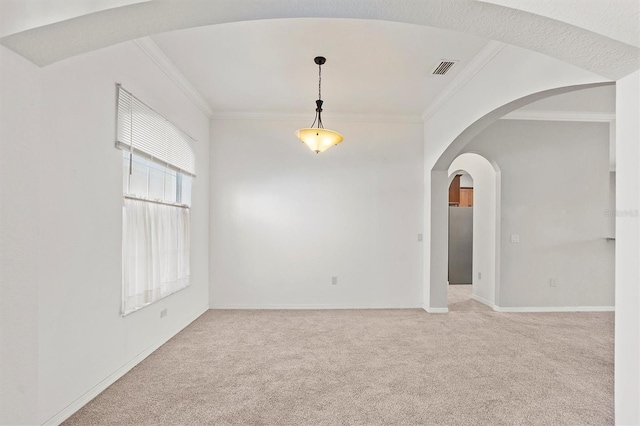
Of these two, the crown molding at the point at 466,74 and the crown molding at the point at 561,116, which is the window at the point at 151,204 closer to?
the crown molding at the point at 466,74

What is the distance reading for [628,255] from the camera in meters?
1.81

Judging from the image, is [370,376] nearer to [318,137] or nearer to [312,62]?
[318,137]

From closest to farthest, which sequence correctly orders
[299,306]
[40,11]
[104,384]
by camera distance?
[40,11] → [104,384] → [299,306]

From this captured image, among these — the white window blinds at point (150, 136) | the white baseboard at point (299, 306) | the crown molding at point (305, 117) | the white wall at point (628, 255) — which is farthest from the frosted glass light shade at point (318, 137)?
the white baseboard at point (299, 306)

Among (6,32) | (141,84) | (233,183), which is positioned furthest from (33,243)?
(233,183)

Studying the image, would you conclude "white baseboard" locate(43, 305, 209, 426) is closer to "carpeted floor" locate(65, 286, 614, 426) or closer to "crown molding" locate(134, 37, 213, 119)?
"carpeted floor" locate(65, 286, 614, 426)

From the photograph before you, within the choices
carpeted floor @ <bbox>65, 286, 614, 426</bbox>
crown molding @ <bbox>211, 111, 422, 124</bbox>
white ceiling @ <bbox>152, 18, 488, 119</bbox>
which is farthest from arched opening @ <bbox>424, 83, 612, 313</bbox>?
white ceiling @ <bbox>152, 18, 488, 119</bbox>

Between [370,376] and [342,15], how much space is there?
8.88 ft

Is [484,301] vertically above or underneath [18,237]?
underneath

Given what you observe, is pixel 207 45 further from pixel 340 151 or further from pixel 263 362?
pixel 263 362

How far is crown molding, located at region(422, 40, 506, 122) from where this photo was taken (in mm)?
3279

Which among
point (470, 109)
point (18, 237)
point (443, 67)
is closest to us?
point (18, 237)

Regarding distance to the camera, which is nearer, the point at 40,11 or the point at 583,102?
the point at 40,11

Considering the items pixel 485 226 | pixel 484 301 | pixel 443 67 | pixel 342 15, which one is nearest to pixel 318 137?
pixel 443 67
